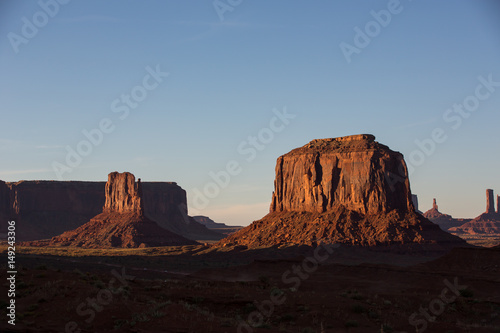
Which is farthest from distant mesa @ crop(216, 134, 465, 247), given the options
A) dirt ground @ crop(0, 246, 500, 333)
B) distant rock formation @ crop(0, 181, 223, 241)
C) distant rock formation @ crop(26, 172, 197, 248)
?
distant rock formation @ crop(0, 181, 223, 241)

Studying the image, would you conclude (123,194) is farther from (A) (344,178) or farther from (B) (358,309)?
(B) (358,309)

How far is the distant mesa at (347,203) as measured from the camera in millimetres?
90500

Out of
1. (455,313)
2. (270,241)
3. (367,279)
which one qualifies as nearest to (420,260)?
(270,241)

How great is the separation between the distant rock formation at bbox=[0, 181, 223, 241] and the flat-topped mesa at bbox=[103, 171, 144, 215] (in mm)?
27896

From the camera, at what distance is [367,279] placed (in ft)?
162

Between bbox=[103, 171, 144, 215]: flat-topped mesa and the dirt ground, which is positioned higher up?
bbox=[103, 171, 144, 215]: flat-topped mesa

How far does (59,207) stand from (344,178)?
371 ft

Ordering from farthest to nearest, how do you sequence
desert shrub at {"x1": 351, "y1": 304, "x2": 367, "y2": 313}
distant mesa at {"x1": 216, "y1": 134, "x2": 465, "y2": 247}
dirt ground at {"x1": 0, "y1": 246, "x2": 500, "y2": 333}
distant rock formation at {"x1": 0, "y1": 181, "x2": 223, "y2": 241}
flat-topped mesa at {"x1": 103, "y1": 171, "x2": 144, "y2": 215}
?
distant rock formation at {"x1": 0, "y1": 181, "x2": 223, "y2": 241} < flat-topped mesa at {"x1": 103, "y1": 171, "x2": 144, "y2": 215} < distant mesa at {"x1": 216, "y1": 134, "x2": 465, "y2": 247} < desert shrub at {"x1": 351, "y1": 304, "x2": 367, "y2": 313} < dirt ground at {"x1": 0, "y1": 246, "x2": 500, "y2": 333}

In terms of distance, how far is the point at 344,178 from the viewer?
327 feet

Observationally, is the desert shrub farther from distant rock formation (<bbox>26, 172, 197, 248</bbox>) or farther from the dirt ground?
distant rock formation (<bbox>26, 172, 197, 248</bbox>)

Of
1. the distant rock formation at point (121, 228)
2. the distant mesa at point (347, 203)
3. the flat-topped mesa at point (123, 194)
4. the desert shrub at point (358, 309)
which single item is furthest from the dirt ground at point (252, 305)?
the flat-topped mesa at point (123, 194)

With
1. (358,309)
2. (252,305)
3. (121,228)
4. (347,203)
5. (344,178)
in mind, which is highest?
(344,178)

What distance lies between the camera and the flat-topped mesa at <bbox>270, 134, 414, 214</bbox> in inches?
3789

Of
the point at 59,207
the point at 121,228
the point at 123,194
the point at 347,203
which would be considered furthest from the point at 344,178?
the point at 59,207
